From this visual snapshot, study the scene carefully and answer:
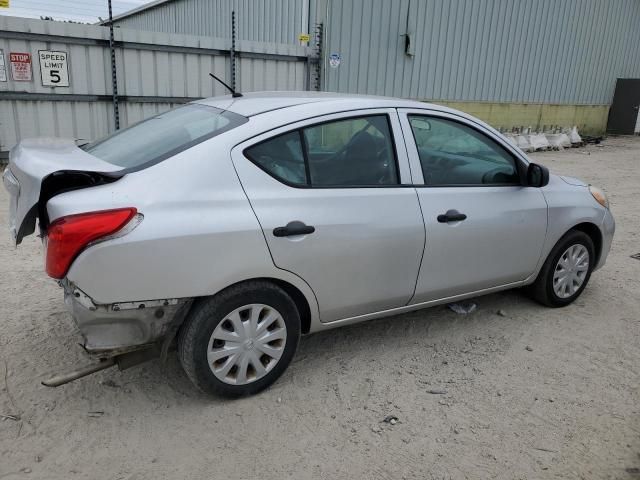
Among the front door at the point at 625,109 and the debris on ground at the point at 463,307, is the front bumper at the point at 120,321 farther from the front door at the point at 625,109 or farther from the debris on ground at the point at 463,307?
the front door at the point at 625,109

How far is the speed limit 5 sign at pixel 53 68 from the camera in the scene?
8266 millimetres

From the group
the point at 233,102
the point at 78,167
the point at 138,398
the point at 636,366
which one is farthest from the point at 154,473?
the point at 636,366

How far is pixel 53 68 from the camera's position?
8.37m

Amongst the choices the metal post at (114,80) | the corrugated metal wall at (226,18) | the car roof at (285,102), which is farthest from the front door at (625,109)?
the car roof at (285,102)

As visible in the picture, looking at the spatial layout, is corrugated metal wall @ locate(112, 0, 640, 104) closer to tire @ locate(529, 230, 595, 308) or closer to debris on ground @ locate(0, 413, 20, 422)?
tire @ locate(529, 230, 595, 308)

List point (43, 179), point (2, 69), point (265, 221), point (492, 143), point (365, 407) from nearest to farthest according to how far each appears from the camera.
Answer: point (43, 179), point (265, 221), point (365, 407), point (492, 143), point (2, 69)

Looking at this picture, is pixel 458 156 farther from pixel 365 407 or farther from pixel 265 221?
pixel 365 407

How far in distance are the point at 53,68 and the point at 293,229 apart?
287 inches

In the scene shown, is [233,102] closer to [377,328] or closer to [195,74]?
[377,328]

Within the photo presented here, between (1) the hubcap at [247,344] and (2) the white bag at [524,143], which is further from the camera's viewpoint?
(2) the white bag at [524,143]

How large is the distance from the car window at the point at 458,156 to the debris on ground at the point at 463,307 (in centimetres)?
104

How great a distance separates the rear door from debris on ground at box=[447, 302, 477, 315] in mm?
948

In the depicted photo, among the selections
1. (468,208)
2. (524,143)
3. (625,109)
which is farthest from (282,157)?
(625,109)

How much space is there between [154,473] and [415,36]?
37.9 ft
